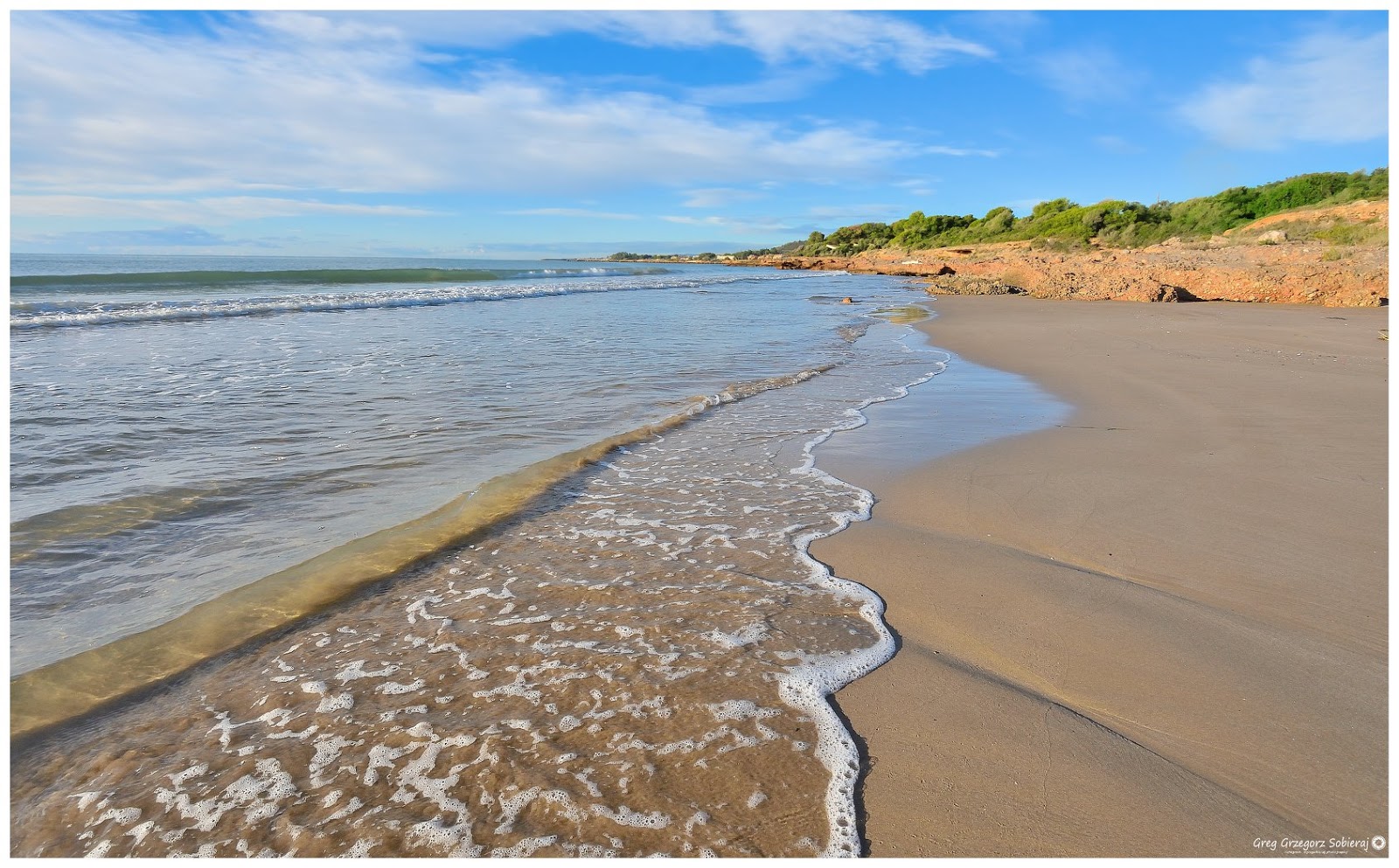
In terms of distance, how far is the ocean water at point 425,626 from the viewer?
74.5 inches

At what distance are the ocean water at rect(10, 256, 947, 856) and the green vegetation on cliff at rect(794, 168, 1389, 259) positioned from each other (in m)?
33.0

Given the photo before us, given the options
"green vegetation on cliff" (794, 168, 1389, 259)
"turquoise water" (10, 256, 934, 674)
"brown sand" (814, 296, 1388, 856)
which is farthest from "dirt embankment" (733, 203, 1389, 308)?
"brown sand" (814, 296, 1388, 856)

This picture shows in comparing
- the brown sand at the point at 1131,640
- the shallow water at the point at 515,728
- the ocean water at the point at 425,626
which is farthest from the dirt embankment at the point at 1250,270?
the shallow water at the point at 515,728

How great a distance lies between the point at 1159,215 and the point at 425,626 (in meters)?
46.4

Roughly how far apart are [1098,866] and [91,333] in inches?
610

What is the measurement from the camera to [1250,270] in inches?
673

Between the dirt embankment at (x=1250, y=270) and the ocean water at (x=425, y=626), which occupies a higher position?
the dirt embankment at (x=1250, y=270)

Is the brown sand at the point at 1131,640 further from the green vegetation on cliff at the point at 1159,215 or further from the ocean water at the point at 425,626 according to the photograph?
the green vegetation on cliff at the point at 1159,215

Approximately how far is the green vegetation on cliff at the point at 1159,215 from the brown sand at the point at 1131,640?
3021 centimetres

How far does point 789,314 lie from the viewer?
720 inches

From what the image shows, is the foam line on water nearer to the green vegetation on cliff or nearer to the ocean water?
the ocean water

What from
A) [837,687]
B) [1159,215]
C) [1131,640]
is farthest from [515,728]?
[1159,215]

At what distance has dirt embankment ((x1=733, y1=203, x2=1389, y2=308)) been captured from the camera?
15.7 meters

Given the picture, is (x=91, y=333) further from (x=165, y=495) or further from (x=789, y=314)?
(x=789, y=314)
